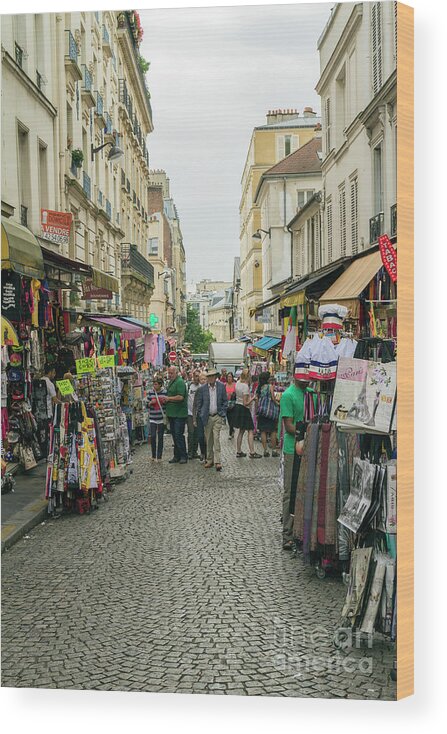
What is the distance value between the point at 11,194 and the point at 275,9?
2067 millimetres

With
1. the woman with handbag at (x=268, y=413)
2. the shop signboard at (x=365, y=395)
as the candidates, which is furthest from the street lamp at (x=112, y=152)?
the woman with handbag at (x=268, y=413)

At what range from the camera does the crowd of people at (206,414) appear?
11.2 m

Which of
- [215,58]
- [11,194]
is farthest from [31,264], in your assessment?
[215,58]

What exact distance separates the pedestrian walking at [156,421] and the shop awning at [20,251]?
595 centimetres

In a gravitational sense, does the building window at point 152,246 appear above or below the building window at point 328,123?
below

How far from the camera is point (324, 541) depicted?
17.6 feet

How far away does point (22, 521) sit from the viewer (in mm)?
7094

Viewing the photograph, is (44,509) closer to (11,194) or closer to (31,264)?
(31,264)

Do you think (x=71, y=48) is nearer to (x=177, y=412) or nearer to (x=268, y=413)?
(x=177, y=412)

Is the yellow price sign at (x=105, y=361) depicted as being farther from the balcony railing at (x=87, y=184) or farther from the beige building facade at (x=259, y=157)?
the balcony railing at (x=87, y=184)

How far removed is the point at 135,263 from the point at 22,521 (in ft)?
9.24

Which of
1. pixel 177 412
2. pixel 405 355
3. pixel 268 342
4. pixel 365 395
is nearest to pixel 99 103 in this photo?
pixel 365 395

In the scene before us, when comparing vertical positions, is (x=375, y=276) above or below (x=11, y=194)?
below

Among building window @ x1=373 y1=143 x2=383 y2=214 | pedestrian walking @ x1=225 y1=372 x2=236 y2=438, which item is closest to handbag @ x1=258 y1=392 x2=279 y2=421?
pedestrian walking @ x1=225 y1=372 x2=236 y2=438
